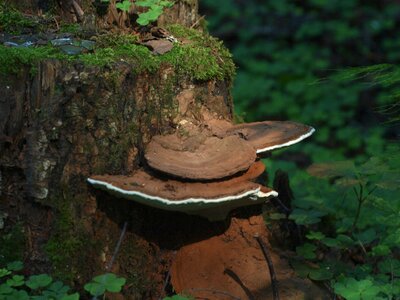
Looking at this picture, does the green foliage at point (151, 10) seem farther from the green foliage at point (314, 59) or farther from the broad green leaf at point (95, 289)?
the green foliage at point (314, 59)

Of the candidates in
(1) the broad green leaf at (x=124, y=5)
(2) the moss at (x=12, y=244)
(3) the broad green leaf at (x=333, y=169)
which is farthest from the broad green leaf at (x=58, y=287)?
(3) the broad green leaf at (x=333, y=169)

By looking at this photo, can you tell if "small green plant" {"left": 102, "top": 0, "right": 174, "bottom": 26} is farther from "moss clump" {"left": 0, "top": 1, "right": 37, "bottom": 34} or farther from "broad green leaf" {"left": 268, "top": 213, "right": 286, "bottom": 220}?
"broad green leaf" {"left": 268, "top": 213, "right": 286, "bottom": 220}

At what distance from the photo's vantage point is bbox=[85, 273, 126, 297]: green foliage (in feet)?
11.0

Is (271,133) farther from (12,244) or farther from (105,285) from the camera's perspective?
(12,244)

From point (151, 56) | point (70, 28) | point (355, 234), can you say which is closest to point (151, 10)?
point (151, 56)

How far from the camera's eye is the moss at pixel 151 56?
3.78 meters

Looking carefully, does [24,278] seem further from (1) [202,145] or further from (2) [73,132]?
(1) [202,145]

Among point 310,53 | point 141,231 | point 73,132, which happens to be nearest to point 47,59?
point 73,132

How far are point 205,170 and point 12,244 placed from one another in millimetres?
1204

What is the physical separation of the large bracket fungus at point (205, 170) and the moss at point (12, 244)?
57cm

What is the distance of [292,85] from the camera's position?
11172 mm

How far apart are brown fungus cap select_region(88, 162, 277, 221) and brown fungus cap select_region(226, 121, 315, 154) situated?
239mm

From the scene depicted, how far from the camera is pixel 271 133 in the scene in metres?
4.04

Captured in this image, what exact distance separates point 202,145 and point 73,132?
2.33 ft
